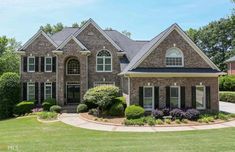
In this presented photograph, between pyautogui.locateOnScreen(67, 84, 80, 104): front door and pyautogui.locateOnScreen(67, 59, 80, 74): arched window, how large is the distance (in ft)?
5.42

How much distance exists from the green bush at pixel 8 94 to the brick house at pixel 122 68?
3.25ft

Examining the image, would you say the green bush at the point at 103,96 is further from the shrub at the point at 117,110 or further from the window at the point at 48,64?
the window at the point at 48,64

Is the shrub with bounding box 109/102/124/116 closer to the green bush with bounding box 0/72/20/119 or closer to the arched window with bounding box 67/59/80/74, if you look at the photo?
the arched window with bounding box 67/59/80/74

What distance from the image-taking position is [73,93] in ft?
101

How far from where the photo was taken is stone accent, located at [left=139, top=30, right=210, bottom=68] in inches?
936

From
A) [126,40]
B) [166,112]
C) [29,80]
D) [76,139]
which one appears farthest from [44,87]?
[76,139]

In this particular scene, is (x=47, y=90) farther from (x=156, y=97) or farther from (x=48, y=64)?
(x=156, y=97)

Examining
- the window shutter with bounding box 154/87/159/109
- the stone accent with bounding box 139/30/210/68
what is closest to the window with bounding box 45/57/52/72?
the stone accent with bounding box 139/30/210/68

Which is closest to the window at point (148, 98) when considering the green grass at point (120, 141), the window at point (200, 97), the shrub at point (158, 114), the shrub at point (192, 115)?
the shrub at point (158, 114)

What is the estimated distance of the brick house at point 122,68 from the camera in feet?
Result: 76.2

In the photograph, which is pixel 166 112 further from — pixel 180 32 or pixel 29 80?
pixel 29 80

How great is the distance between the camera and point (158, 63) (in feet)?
78.1

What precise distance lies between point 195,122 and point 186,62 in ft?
20.0

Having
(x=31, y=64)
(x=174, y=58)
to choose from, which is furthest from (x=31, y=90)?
(x=174, y=58)
